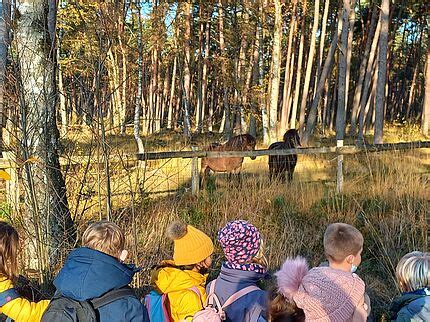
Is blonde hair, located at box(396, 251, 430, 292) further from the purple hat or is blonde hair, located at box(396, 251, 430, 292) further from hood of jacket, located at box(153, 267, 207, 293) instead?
hood of jacket, located at box(153, 267, 207, 293)

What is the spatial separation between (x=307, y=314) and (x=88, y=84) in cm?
301

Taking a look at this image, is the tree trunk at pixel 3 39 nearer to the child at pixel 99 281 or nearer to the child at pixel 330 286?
the child at pixel 99 281

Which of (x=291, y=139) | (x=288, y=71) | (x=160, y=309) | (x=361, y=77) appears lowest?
(x=160, y=309)

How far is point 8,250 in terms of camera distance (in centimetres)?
302

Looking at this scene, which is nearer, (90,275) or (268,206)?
(90,275)

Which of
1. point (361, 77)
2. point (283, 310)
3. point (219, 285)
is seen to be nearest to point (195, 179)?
point (219, 285)

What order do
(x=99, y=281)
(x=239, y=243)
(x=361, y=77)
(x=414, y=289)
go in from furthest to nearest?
1. (x=361, y=77)
2. (x=239, y=243)
3. (x=414, y=289)
4. (x=99, y=281)

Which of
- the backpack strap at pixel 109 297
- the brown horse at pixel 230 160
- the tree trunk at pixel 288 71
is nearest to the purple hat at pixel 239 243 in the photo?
the backpack strap at pixel 109 297

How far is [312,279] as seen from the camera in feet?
9.25

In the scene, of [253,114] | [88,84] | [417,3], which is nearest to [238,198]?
[88,84]

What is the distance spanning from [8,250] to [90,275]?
2.28 ft

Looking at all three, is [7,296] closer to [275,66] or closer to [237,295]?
[237,295]

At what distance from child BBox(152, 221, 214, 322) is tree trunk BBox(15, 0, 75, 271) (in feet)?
6.34

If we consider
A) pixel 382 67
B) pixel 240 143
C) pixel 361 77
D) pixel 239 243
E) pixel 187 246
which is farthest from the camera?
pixel 361 77
